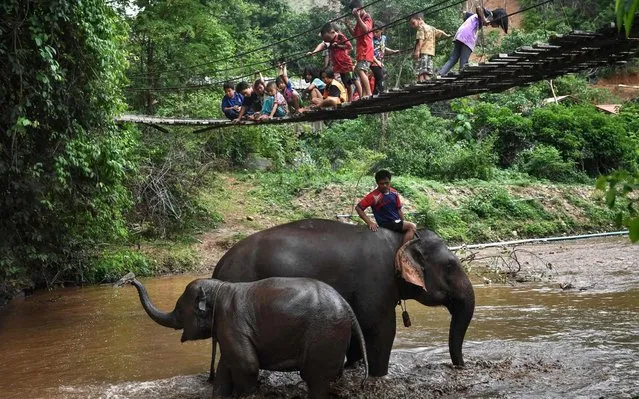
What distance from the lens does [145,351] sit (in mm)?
8484

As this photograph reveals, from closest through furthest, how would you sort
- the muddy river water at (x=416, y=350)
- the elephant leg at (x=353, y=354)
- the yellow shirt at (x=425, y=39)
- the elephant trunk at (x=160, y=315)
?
the elephant trunk at (x=160, y=315) < the muddy river water at (x=416, y=350) < the elephant leg at (x=353, y=354) < the yellow shirt at (x=425, y=39)

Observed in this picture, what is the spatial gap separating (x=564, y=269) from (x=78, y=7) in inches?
347

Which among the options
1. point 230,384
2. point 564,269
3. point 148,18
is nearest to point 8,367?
point 230,384

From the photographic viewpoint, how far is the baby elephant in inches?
225

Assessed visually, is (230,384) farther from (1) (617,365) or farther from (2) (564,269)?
(2) (564,269)

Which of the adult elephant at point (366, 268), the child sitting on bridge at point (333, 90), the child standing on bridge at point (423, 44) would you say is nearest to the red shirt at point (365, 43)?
the child standing on bridge at point (423, 44)

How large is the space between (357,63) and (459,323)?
16.4 feet

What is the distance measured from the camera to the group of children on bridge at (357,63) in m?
10.1

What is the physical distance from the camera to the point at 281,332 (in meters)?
5.77

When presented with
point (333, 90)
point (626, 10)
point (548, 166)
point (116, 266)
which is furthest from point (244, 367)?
point (548, 166)

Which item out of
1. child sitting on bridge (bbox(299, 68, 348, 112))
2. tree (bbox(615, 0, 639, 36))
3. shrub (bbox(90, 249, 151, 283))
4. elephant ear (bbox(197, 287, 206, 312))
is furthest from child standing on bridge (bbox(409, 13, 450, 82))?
tree (bbox(615, 0, 639, 36))

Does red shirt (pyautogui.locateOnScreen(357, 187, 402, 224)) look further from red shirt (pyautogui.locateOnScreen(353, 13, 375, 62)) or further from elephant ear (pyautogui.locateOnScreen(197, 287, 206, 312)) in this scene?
red shirt (pyautogui.locateOnScreen(353, 13, 375, 62))

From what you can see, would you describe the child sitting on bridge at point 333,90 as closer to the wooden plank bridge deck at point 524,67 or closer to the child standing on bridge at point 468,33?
the wooden plank bridge deck at point 524,67

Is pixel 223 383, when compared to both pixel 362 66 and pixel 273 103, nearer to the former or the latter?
pixel 362 66
